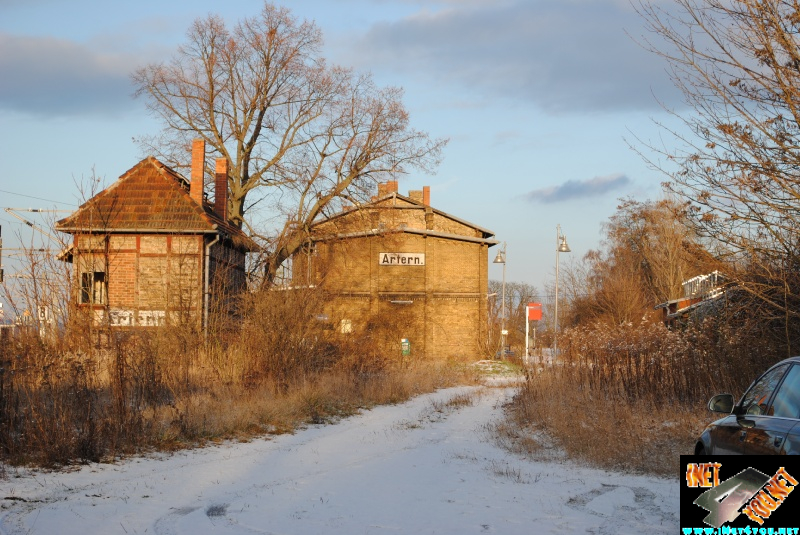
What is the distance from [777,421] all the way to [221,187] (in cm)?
3416

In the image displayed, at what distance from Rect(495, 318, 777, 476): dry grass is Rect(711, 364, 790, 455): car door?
14.0 ft

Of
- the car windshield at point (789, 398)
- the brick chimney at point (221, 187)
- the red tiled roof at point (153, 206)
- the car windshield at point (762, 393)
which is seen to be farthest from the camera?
the brick chimney at point (221, 187)

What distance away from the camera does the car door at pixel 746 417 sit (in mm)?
5840

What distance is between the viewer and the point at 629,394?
631 inches

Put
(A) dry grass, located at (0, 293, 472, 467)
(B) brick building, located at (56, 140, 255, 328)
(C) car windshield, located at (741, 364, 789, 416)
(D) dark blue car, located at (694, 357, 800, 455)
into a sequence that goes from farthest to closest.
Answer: (B) brick building, located at (56, 140, 255, 328) → (A) dry grass, located at (0, 293, 472, 467) → (C) car windshield, located at (741, 364, 789, 416) → (D) dark blue car, located at (694, 357, 800, 455)

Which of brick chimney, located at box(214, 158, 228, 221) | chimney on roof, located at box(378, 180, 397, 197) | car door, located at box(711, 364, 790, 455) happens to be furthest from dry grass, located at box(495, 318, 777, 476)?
chimney on roof, located at box(378, 180, 397, 197)

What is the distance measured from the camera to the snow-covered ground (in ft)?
25.1

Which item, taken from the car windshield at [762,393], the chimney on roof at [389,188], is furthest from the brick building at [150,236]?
the car windshield at [762,393]

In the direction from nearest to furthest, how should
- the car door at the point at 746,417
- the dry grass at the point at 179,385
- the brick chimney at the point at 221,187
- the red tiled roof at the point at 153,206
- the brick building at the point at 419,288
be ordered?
the car door at the point at 746,417, the dry grass at the point at 179,385, the red tiled roof at the point at 153,206, the brick chimney at the point at 221,187, the brick building at the point at 419,288

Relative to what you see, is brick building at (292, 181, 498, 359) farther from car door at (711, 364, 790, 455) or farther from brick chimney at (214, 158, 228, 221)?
car door at (711, 364, 790, 455)

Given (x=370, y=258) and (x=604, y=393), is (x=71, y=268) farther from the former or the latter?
(x=370, y=258)

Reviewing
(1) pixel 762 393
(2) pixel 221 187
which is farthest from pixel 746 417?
(2) pixel 221 187

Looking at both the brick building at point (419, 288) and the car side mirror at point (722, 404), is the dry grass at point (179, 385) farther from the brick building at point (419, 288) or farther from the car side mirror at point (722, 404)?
the brick building at point (419, 288)

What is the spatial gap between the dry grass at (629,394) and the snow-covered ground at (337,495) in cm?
95
